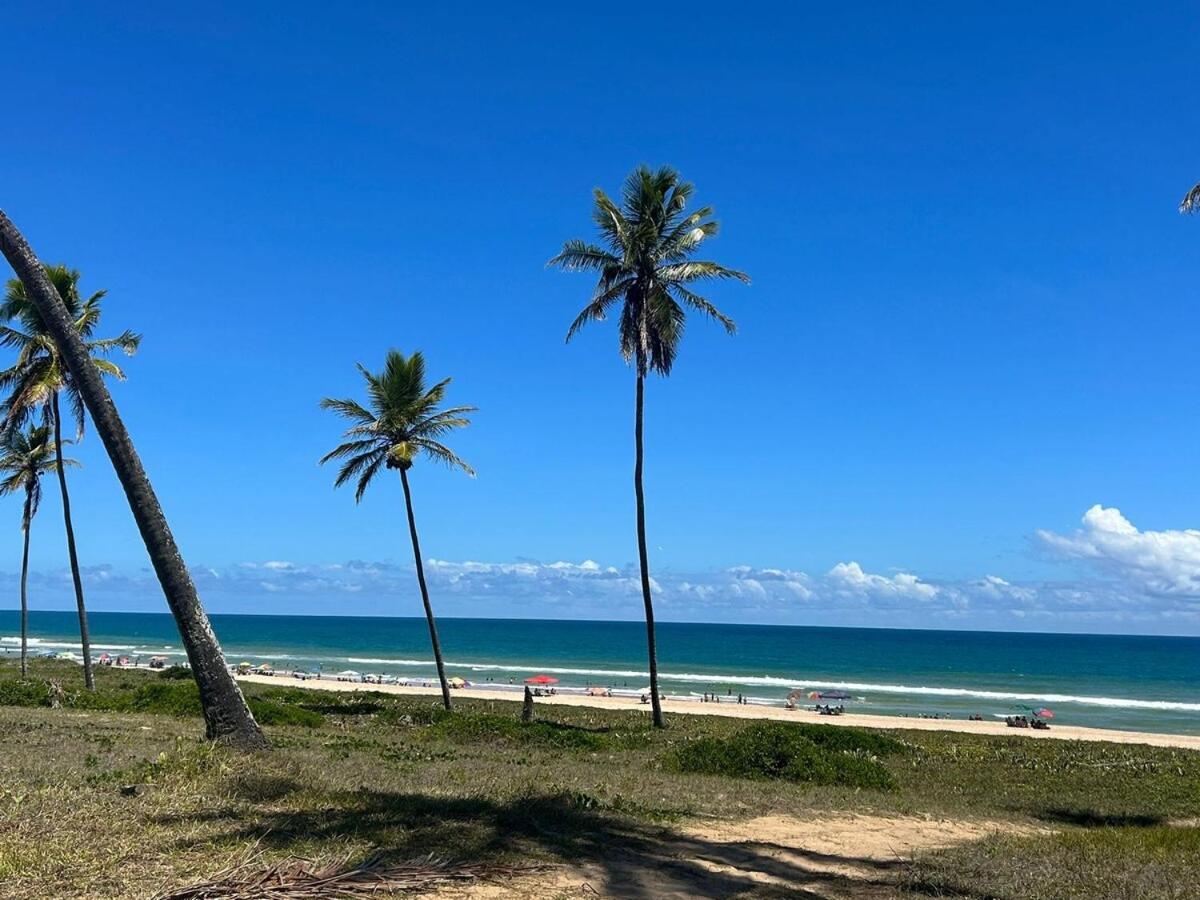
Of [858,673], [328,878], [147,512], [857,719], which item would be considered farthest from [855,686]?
[328,878]

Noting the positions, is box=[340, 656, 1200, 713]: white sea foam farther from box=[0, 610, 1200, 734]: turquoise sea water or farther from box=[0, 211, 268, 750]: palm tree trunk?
box=[0, 211, 268, 750]: palm tree trunk

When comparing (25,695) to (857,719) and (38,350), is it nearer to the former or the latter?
(38,350)

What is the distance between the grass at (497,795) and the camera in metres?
7.71

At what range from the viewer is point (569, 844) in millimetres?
8539

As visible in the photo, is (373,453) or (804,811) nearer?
(804,811)

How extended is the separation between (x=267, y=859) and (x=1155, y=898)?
723cm

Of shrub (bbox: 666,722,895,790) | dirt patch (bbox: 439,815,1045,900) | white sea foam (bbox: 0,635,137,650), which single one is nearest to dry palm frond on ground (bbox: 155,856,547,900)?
dirt patch (bbox: 439,815,1045,900)

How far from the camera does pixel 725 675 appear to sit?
265 ft

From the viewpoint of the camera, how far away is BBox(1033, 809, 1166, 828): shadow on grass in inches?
544

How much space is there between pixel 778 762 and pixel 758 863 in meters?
8.58

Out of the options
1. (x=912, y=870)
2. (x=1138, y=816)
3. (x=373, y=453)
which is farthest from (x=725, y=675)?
(x=912, y=870)

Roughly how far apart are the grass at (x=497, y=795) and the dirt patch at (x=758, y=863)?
0.20 metres

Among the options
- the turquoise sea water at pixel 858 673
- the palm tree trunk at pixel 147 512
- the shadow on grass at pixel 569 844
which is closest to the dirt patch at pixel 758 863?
the shadow on grass at pixel 569 844

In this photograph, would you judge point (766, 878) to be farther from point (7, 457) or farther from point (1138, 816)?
point (7, 457)
